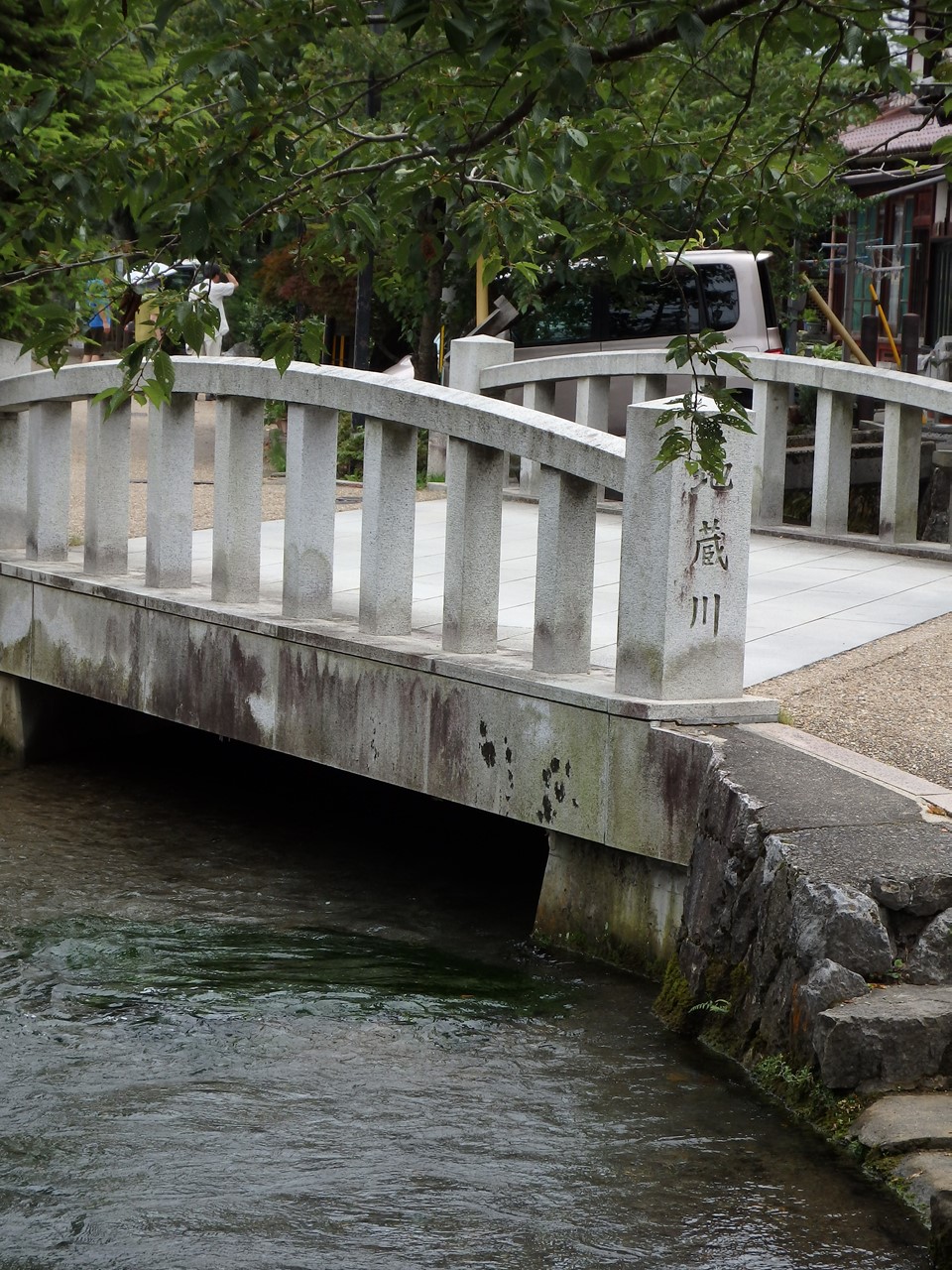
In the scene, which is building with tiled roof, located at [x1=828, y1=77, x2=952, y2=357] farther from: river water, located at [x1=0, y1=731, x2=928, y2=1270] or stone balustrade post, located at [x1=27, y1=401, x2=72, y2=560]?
river water, located at [x1=0, y1=731, x2=928, y2=1270]

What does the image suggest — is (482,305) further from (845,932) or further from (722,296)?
(845,932)

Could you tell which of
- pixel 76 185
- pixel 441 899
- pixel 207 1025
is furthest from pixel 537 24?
pixel 441 899

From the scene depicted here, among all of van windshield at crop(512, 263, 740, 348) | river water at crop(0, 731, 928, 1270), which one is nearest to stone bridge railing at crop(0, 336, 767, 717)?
river water at crop(0, 731, 928, 1270)

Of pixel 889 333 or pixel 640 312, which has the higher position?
pixel 889 333

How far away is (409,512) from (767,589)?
8.25 ft

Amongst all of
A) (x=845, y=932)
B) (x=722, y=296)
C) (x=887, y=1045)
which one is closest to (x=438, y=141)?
(x=845, y=932)

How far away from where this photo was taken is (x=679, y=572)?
5.25m

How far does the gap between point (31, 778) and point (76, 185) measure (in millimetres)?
4874

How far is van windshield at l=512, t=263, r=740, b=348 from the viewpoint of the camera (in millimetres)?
15102

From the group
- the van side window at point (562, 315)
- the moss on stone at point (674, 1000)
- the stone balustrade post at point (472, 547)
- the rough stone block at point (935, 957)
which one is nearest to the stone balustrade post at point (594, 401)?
the stone balustrade post at point (472, 547)

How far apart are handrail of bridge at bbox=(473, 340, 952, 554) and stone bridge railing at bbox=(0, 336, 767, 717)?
11.9 ft

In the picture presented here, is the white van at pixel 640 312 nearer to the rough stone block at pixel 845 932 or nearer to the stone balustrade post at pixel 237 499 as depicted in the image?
the stone balustrade post at pixel 237 499

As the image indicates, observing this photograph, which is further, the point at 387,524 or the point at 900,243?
the point at 900,243

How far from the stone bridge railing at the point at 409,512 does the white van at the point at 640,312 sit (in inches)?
244
